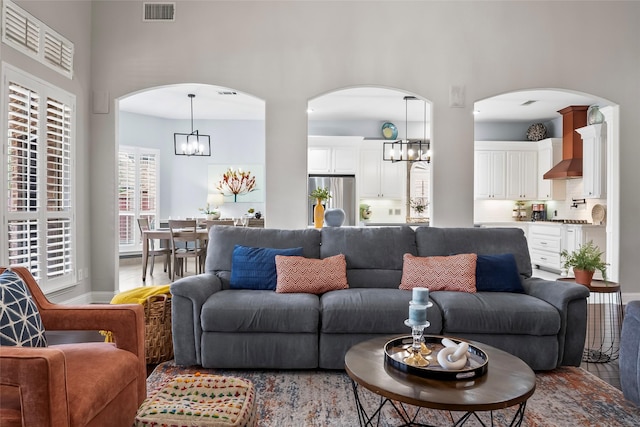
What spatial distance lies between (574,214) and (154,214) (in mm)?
8078

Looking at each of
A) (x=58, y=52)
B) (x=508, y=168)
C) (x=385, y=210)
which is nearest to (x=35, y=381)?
(x=58, y=52)

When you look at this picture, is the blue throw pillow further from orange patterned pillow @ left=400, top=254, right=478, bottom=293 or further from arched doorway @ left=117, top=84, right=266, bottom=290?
arched doorway @ left=117, top=84, right=266, bottom=290

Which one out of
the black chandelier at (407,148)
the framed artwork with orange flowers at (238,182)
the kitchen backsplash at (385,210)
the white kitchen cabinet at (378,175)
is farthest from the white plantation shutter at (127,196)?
the black chandelier at (407,148)

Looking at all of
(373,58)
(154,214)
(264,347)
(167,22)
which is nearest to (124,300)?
(264,347)

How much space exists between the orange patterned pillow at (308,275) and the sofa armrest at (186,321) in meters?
0.62

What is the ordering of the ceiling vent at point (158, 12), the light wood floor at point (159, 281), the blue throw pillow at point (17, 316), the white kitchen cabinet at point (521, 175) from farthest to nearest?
the white kitchen cabinet at point (521, 175) → the ceiling vent at point (158, 12) → the light wood floor at point (159, 281) → the blue throw pillow at point (17, 316)

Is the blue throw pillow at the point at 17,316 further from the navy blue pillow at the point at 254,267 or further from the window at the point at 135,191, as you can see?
the window at the point at 135,191

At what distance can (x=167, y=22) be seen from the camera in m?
4.75

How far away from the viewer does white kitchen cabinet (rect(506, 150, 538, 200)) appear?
8766 mm

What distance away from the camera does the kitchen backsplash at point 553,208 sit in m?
7.68

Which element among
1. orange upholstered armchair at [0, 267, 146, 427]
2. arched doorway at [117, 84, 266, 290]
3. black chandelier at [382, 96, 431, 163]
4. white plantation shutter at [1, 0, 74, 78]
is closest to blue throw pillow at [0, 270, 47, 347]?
orange upholstered armchair at [0, 267, 146, 427]

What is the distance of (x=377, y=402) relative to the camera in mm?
2484

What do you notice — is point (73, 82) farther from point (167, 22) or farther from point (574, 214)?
point (574, 214)

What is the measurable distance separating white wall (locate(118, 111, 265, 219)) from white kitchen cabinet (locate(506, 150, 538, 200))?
5139mm
